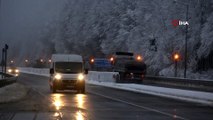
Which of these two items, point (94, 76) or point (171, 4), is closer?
point (94, 76)

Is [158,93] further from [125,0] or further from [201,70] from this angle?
[125,0]

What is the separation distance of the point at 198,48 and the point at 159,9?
18641mm

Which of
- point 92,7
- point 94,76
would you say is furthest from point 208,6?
point 92,7

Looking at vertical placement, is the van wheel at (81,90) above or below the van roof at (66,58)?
below

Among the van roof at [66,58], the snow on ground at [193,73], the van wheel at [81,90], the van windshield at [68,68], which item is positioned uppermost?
the van roof at [66,58]

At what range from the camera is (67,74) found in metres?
36.5

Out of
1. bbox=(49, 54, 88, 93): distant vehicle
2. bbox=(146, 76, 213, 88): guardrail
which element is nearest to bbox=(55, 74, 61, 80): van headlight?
bbox=(49, 54, 88, 93): distant vehicle

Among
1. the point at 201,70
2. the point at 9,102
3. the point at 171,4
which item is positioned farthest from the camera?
the point at 171,4

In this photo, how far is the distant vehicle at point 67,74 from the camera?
3647 cm

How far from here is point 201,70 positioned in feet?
222

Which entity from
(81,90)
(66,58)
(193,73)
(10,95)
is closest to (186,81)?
(193,73)

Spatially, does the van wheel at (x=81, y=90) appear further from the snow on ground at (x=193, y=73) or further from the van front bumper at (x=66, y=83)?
the snow on ground at (x=193, y=73)

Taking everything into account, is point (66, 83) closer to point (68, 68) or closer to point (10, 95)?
point (68, 68)

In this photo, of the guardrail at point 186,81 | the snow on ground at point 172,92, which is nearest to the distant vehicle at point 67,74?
the snow on ground at point 172,92
